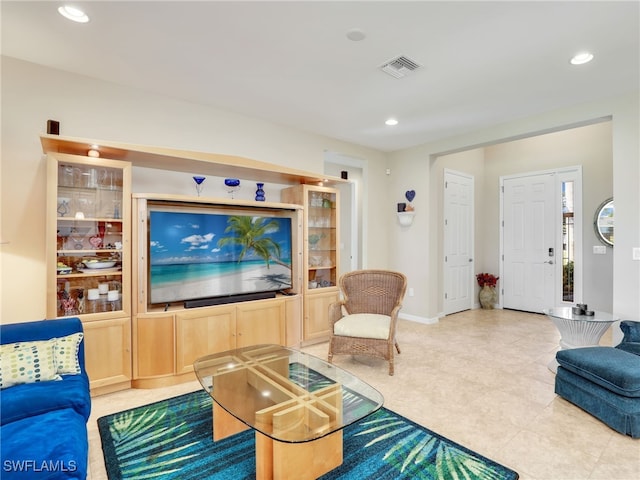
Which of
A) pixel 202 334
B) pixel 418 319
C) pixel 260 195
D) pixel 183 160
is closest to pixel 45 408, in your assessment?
pixel 202 334

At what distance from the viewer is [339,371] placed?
2.33 m

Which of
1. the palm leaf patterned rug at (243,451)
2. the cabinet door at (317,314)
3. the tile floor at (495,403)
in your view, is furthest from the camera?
the cabinet door at (317,314)

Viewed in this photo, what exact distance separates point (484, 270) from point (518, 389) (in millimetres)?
3818

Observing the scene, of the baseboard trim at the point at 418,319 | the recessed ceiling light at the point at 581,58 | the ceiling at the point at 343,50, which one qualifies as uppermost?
the recessed ceiling light at the point at 581,58

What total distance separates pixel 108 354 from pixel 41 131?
6.39 feet

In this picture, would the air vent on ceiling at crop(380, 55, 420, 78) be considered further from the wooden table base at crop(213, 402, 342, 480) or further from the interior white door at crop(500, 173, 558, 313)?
the interior white door at crop(500, 173, 558, 313)

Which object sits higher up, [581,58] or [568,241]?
[581,58]

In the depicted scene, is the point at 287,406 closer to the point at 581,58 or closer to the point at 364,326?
the point at 364,326

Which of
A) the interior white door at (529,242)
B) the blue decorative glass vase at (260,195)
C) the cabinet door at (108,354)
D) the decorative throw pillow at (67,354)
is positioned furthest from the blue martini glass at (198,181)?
the interior white door at (529,242)

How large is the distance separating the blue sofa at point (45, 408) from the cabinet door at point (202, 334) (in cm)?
88

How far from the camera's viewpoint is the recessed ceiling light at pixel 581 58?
259 cm

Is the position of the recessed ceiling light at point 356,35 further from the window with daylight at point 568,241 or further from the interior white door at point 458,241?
the window with daylight at point 568,241

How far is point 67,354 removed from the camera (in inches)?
81.0

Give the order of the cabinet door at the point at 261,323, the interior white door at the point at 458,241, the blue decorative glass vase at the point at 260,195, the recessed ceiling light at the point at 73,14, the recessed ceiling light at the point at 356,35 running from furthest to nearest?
the interior white door at the point at 458,241, the blue decorative glass vase at the point at 260,195, the cabinet door at the point at 261,323, the recessed ceiling light at the point at 356,35, the recessed ceiling light at the point at 73,14
